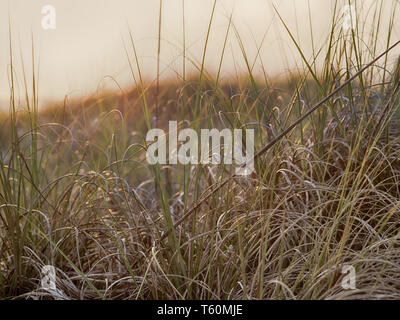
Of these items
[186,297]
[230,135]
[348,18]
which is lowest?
[186,297]

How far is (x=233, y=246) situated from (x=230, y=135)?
352 mm

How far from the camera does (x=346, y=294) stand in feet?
3.64

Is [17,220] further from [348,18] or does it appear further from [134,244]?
[348,18]

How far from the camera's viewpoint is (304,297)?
118cm

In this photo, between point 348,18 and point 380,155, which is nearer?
point 380,155

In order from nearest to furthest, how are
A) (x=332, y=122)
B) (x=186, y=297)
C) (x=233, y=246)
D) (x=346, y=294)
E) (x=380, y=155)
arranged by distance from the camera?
(x=346, y=294)
(x=186, y=297)
(x=233, y=246)
(x=380, y=155)
(x=332, y=122)

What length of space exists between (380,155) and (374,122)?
0.10m

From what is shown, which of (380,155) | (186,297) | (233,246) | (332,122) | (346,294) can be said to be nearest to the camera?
(346,294)

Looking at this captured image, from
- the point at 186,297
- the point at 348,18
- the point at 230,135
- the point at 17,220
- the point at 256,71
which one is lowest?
the point at 186,297
